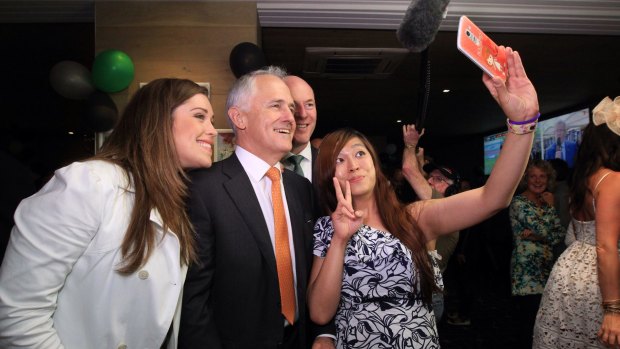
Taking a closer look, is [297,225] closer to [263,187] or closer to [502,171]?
[263,187]

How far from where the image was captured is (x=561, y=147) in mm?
7953

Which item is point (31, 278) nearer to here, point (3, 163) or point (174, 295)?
point (174, 295)

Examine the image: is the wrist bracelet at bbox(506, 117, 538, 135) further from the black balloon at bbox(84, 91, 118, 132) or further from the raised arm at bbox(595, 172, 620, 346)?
the black balloon at bbox(84, 91, 118, 132)

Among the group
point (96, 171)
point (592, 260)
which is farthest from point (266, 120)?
point (592, 260)

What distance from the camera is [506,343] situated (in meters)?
3.78

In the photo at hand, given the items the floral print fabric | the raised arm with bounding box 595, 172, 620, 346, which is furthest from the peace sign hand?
the floral print fabric

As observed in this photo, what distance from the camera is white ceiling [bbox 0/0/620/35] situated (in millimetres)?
3332

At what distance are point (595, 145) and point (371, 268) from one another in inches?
52.2

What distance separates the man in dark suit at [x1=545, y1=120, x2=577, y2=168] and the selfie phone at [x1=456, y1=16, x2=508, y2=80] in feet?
24.4

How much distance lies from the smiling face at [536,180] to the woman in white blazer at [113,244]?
9.85 feet

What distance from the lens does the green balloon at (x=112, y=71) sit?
303cm

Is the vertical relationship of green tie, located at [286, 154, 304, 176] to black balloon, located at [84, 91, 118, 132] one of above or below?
below

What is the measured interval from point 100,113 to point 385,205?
2.30 meters

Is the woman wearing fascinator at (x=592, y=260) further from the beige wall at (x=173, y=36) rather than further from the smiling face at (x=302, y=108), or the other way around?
the beige wall at (x=173, y=36)
